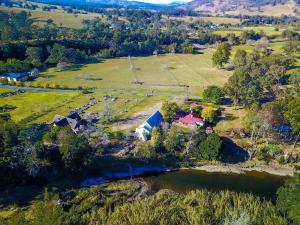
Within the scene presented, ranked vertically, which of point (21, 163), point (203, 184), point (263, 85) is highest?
point (263, 85)

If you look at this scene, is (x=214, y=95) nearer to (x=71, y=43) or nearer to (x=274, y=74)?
(x=274, y=74)

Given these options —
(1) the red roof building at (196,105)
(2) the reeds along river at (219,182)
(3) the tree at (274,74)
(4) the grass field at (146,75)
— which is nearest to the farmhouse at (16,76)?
(4) the grass field at (146,75)

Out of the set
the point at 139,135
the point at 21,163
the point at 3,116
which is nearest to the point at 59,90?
the point at 3,116

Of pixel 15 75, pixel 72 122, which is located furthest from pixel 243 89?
pixel 15 75

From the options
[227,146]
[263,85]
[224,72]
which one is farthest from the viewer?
[224,72]

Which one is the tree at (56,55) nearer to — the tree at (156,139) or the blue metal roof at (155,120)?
the blue metal roof at (155,120)

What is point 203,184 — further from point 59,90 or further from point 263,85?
point 59,90

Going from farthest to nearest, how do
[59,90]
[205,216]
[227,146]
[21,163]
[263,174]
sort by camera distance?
[59,90]
[227,146]
[263,174]
[21,163]
[205,216]

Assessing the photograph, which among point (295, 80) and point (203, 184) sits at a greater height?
point (295, 80)
